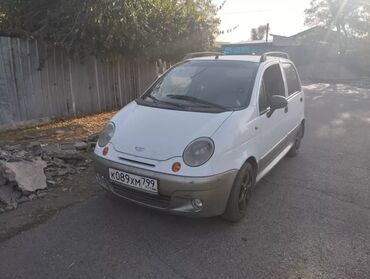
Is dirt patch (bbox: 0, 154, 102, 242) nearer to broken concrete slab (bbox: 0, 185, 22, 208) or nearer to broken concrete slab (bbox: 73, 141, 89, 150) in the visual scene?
broken concrete slab (bbox: 0, 185, 22, 208)

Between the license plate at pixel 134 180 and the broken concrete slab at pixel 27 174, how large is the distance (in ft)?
4.36

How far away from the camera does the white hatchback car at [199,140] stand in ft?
10.9

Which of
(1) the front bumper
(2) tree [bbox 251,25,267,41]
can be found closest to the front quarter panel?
(1) the front bumper

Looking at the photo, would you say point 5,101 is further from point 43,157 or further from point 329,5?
point 329,5

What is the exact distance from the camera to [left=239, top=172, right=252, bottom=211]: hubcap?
12.4 feet

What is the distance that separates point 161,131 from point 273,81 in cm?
197

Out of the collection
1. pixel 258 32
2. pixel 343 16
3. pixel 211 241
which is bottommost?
pixel 211 241

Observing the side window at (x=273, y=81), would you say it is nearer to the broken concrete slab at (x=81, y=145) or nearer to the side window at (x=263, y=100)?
the side window at (x=263, y=100)

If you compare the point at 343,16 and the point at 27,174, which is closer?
the point at 27,174

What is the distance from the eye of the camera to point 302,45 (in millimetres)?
38438

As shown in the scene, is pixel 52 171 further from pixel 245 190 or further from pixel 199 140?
A: pixel 245 190

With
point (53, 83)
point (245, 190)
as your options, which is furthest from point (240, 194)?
point (53, 83)

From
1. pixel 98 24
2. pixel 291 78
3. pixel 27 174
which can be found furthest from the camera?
pixel 98 24

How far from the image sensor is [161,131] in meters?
3.60
